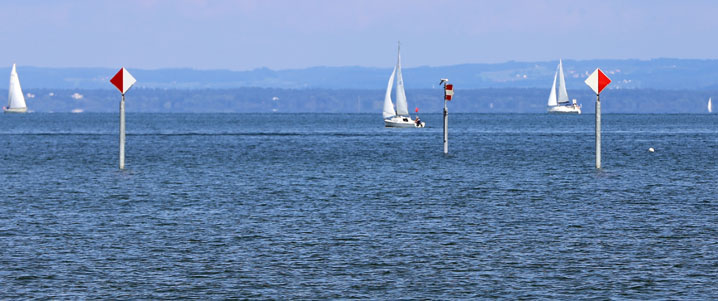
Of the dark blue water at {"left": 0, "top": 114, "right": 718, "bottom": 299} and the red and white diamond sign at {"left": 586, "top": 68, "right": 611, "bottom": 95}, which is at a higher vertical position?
the red and white diamond sign at {"left": 586, "top": 68, "right": 611, "bottom": 95}

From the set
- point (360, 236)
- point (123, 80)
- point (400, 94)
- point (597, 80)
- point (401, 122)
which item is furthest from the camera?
point (401, 122)

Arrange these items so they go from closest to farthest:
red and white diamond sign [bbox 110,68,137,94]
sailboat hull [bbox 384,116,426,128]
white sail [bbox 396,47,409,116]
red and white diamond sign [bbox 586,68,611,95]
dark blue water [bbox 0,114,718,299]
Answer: dark blue water [bbox 0,114,718,299] → red and white diamond sign [bbox 586,68,611,95] → red and white diamond sign [bbox 110,68,137,94] → white sail [bbox 396,47,409,116] → sailboat hull [bbox 384,116,426,128]

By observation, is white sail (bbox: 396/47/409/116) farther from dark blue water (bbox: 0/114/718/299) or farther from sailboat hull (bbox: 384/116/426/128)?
dark blue water (bbox: 0/114/718/299)

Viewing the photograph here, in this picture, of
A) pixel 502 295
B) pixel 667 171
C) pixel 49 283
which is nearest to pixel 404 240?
pixel 502 295

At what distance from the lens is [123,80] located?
2057 inches

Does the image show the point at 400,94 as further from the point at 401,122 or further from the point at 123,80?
the point at 123,80

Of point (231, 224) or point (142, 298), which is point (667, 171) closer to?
point (231, 224)

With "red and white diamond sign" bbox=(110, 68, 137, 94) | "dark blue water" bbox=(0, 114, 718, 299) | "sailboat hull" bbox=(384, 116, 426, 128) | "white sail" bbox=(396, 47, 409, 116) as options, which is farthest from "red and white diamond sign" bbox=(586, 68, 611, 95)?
Answer: "sailboat hull" bbox=(384, 116, 426, 128)

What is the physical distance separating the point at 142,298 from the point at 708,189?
29914 millimetres

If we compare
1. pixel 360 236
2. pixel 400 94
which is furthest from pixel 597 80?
pixel 400 94

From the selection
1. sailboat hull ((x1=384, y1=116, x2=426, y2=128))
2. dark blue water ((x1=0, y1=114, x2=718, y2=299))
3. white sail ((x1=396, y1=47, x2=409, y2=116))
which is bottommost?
sailboat hull ((x1=384, y1=116, x2=426, y2=128))

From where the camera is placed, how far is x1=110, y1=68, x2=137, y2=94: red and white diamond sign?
5166cm

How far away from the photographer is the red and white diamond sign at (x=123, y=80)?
5166 cm

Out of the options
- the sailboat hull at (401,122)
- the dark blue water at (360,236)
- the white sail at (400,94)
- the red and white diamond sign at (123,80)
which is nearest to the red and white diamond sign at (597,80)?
the dark blue water at (360,236)
